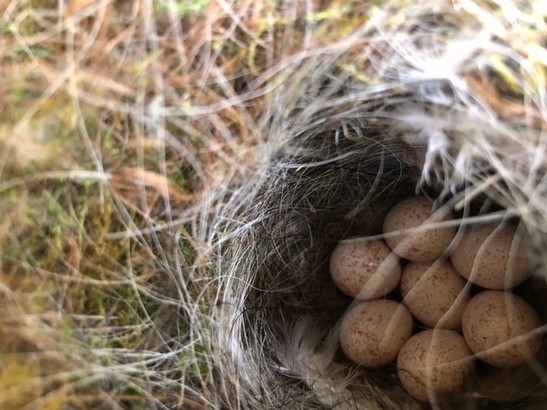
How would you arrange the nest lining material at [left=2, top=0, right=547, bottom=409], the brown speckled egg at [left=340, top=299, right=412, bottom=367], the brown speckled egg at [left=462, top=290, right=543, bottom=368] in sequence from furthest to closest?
the brown speckled egg at [left=340, top=299, right=412, bottom=367] → the brown speckled egg at [left=462, top=290, right=543, bottom=368] → the nest lining material at [left=2, top=0, right=547, bottom=409]

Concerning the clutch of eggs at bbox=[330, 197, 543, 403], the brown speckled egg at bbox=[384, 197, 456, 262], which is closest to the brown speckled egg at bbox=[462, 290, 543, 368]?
the clutch of eggs at bbox=[330, 197, 543, 403]

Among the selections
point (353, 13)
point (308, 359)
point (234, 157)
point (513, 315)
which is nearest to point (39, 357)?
point (234, 157)

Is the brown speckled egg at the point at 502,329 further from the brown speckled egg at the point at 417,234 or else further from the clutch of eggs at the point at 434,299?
the brown speckled egg at the point at 417,234

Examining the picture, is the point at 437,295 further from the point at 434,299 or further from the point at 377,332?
the point at 377,332

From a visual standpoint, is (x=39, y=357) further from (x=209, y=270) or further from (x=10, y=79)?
(x=10, y=79)

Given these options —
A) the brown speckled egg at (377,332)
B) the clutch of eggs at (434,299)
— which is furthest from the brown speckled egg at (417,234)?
the brown speckled egg at (377,332)

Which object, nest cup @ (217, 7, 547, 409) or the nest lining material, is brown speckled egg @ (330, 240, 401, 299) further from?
the nest lining material

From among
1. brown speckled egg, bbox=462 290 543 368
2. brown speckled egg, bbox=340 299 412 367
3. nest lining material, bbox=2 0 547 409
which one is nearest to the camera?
nest lining material, bbox=2 0 547 409
